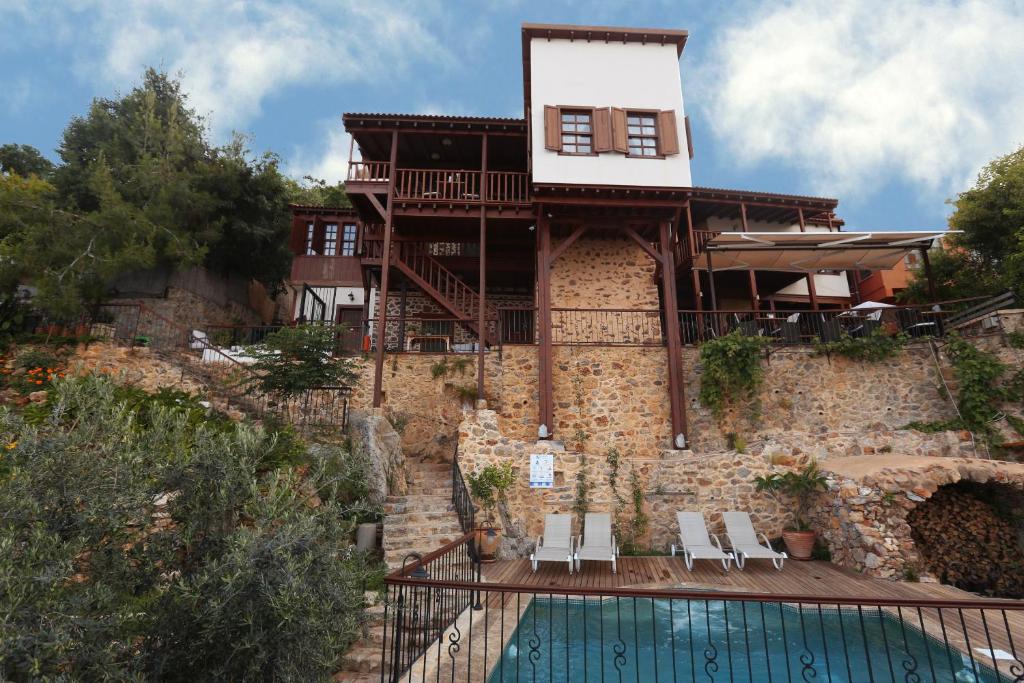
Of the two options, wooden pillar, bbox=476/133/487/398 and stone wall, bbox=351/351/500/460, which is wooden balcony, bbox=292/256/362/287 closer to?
stone wall, bbox=351/351/500/460

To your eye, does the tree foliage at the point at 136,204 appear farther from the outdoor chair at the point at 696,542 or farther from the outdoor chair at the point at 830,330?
the outdoor chair at the point at 830,330

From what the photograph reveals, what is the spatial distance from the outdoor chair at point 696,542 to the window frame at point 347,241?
14174 millimetres

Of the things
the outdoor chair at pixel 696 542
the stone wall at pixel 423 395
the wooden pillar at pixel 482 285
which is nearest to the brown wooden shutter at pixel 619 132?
the wooden pillar at pixel 482 285

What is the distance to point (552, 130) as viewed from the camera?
→ 11.8 meters

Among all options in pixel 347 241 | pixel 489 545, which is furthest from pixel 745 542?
pixel 347 241

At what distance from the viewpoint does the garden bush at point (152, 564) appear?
94.8 inches

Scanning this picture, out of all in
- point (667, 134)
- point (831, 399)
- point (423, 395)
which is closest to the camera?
point (831, 399)

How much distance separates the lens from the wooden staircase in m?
12.7

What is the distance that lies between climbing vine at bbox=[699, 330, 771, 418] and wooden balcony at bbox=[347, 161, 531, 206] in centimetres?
610

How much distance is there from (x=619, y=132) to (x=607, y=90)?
1.46 meters

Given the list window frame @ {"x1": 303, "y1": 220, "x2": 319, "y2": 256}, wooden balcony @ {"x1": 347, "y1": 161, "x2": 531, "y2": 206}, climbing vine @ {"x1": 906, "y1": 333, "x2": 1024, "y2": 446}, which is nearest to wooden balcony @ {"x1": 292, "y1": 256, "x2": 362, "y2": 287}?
window frame @ {"x1": 303, "y1": 220, "x2": 319, "y2": 256}

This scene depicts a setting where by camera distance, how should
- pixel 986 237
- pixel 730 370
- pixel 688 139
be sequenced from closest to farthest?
1. pixel 730 370
2. pixel 688 139
3. pixel 986 237

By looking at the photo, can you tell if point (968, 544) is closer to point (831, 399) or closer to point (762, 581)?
point (762, 581)

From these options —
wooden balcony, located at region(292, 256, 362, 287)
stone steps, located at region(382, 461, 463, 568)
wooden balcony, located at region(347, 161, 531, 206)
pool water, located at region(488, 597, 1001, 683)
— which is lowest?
pool water, located at region(488, 597, 1001, 683)
